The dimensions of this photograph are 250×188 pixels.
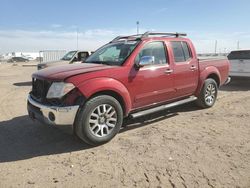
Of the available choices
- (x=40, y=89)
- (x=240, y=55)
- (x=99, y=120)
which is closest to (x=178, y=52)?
(x=99, y=120)

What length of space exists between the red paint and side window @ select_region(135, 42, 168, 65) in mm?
96

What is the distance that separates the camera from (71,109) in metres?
4.10

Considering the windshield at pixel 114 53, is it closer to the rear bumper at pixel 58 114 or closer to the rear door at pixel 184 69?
the rear door at pixel 184 69

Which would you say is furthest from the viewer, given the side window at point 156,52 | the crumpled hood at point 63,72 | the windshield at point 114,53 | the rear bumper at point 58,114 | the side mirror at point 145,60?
the side window at point 156,52

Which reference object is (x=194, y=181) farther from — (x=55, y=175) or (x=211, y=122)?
(x=211, y=122)

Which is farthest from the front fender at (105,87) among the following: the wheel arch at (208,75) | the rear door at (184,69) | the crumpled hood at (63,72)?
the wheel arch at (208,75)

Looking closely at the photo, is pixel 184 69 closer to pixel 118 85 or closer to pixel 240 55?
pixel 118 85

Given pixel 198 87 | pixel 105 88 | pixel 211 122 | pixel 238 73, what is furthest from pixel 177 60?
pixel 238 73

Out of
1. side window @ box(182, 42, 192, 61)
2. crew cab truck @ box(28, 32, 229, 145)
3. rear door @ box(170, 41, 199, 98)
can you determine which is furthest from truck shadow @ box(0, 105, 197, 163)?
side window @ box(182, 42, 192, 61)

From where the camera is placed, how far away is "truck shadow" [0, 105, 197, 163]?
14.0 ft

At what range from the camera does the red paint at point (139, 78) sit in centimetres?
434

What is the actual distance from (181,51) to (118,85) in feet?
7.32

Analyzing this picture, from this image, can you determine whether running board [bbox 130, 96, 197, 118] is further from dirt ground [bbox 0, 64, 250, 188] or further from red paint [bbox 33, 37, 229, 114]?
dirt ground [bbox 0, 64, 250, 188]

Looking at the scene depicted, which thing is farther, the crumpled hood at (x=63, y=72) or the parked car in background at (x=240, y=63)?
the parked car in background at (x=240, y=63)
